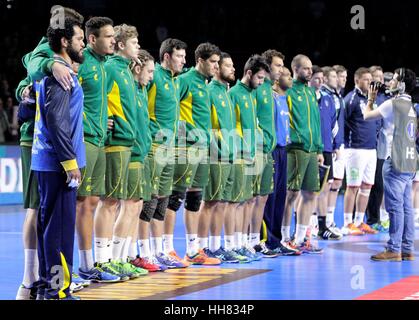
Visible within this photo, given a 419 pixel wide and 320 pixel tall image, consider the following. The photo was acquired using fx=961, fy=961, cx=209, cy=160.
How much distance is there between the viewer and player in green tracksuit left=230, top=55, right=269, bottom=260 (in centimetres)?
1029

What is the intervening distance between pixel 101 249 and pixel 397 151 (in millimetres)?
3706

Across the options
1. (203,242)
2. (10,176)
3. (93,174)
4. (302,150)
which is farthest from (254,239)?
(10,176)

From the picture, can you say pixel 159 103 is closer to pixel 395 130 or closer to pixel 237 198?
pixel 237 198

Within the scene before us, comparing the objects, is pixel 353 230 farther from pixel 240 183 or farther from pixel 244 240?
pixel 240 183

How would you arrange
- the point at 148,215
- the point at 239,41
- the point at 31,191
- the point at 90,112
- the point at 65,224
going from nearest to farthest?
the point at 65,224 < the point at 31,191 < the point at 90,112 < the point at 148,215 < the point at 239,41

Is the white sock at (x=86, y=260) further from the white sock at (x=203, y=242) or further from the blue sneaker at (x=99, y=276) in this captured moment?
the white sock at (x=203, y=242)

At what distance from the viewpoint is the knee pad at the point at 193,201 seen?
9867 millimetres

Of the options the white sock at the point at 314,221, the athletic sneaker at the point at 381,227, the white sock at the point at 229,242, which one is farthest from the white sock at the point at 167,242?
the athletic sneaker at the point at 381,227

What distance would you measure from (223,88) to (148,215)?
5.83 ft

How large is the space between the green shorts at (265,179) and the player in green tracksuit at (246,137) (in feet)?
0.39

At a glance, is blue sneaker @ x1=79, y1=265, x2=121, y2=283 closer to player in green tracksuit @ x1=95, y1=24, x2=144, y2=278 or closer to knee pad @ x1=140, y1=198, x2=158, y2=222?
player in green tracksuit @ x1=95, y1=24, x2=144, y2=278

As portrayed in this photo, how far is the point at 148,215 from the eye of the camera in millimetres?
9312

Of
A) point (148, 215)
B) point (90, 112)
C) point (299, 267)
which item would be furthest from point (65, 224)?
point (299, 267)
